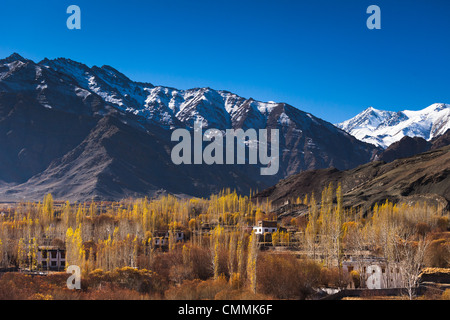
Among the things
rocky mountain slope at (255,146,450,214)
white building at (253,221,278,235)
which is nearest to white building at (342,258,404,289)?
white building at (253,221,278,235)

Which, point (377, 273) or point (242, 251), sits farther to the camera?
point (242, 251)

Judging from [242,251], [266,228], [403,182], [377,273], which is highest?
[403,182]

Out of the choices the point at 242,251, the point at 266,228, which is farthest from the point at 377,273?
the point at 266,228

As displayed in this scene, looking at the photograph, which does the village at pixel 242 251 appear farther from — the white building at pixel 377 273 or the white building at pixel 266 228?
the white building at pixel 377 273

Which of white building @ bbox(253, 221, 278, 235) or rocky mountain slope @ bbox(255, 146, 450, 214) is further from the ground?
rocky mountain slope @ bbox(255, 146, 450, 214)

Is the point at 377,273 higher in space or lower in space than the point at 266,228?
lower

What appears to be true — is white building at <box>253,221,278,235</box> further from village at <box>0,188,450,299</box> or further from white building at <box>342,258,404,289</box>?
white building at <box>342,258,404,289</box>

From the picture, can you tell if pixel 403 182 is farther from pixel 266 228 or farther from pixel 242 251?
pixel 242 251

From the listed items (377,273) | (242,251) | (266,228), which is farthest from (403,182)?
(377,273)

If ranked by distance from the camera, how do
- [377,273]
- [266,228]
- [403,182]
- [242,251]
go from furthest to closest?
[403,182] < [266,228] < [242,251] < [377,273]

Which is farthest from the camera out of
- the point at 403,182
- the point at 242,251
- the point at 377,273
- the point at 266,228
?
the point at 403,182

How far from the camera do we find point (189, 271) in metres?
68.2
